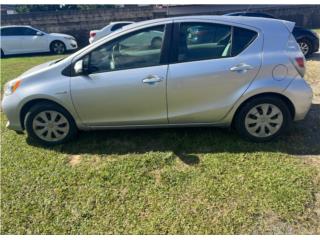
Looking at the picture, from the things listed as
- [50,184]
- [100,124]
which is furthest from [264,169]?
[50,184]

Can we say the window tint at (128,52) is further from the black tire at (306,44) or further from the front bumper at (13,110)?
the black tire at (306,44)

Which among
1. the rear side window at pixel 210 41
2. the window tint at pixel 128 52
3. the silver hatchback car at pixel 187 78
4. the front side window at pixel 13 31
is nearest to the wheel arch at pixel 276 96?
the silver hatchback car at pixel 187 78

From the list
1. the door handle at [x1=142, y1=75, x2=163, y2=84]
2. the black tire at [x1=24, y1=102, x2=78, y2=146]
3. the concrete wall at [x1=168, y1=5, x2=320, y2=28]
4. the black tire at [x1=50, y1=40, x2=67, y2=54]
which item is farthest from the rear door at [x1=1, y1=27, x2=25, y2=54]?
the door handle at [x1=142, y1=75, x2=163, y2=84]

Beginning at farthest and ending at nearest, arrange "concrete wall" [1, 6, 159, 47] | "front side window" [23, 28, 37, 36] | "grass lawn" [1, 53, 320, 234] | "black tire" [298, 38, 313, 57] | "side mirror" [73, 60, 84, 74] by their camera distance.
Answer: "concrete wall" [1, 6, 159, 47] < "front side window" [23, 28, 37, 36] < "black tire" [298, 38, 313, 57] < "side mirror" [73, 60, 84, 74] < "grass lawn" [1, 53, 320, 234]

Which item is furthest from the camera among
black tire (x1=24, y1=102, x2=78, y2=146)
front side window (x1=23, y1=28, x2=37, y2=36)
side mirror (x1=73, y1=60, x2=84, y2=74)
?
front side window (x1=23, y1=28, x2=37, y2=36)

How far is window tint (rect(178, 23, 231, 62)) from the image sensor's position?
3574mm

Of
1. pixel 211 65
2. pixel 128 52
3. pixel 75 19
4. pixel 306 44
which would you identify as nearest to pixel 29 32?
pixel 75 19

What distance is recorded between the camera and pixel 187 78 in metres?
3.53

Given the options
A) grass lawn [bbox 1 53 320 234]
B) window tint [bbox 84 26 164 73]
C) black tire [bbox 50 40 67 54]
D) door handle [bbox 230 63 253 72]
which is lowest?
grass lawn [bbox 1 53 320 234]

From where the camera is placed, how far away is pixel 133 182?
10.4ft

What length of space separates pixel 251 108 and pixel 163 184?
1462 millimetres

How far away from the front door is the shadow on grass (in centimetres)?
44

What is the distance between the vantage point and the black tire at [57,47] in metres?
13.6

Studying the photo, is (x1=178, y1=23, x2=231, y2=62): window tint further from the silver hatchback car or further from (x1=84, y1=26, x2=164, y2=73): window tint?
(x1=84, y1=26, x2=164, y2=73): window tint
